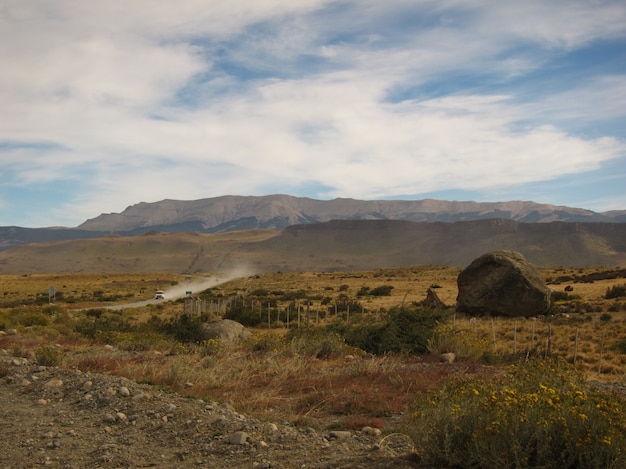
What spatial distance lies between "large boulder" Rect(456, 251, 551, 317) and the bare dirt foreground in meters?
23.9

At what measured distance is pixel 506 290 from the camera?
30.8 metres

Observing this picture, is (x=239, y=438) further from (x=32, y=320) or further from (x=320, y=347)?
(x=32, y=320)

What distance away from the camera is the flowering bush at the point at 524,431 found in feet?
18.2

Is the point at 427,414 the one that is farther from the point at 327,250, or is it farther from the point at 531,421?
the point at 327,250

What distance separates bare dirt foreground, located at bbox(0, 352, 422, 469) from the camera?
23.4 ft

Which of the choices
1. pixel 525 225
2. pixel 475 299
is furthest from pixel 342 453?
pixel 525 225

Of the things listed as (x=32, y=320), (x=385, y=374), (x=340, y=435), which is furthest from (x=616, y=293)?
(x=340, y=435)

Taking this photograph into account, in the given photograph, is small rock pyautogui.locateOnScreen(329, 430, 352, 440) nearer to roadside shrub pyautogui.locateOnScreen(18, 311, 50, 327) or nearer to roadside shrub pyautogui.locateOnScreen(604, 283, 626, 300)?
roadside shrub pyautogui.locateOnScreen(18, 311, 50, 327)

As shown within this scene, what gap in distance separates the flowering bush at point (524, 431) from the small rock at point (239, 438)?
2413 mm

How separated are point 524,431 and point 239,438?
12.3ft

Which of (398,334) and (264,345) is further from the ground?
(398,334)

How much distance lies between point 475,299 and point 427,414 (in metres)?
26.2

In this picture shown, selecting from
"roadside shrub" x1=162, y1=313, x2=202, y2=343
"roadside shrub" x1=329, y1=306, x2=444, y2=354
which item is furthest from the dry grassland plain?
"roadside shrub" x1=162, y1=313, x2=202, y2=343

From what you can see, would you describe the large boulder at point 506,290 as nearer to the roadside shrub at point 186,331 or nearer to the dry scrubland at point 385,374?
the dry scrubland at point 385,374
